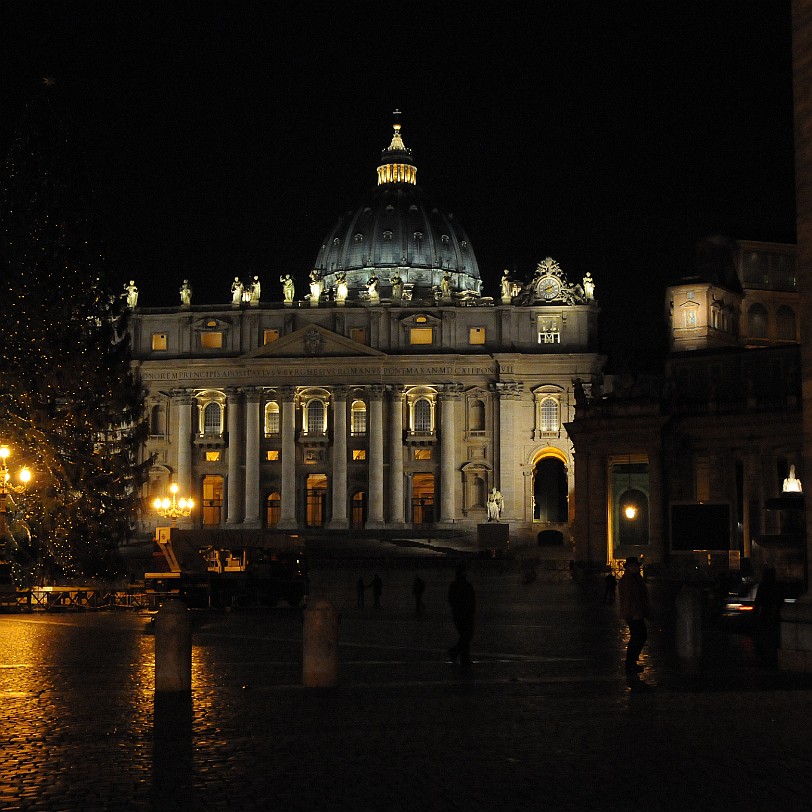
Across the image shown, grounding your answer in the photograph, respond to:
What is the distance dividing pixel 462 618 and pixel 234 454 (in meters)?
84.5

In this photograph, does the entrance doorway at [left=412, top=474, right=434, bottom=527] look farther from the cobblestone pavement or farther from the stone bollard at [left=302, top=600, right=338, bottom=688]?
the stone bollard at [left=302, top=600, right=338, bottom=688]

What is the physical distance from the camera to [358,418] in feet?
340

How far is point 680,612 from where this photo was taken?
66.3 feet

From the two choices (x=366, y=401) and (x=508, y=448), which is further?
(x=366, y=401)

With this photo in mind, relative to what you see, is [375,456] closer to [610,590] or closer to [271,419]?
[271,419]

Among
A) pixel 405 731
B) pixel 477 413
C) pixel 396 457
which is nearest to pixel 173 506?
pixel 396 457

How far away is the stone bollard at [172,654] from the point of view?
16297mm

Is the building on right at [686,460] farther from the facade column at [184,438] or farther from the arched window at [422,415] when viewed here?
the facade column at [184,438]

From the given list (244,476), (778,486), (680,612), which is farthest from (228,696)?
(244,476)

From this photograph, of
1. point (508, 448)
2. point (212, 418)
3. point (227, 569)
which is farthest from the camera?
point (212, 418)

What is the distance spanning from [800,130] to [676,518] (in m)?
24.4

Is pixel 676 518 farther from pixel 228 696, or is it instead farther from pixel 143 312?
pixel 143 312

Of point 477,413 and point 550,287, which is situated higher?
point 550,287

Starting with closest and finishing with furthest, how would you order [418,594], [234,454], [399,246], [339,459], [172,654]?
[172,654], [418,594], [339,459], [234,454], [399,246]
